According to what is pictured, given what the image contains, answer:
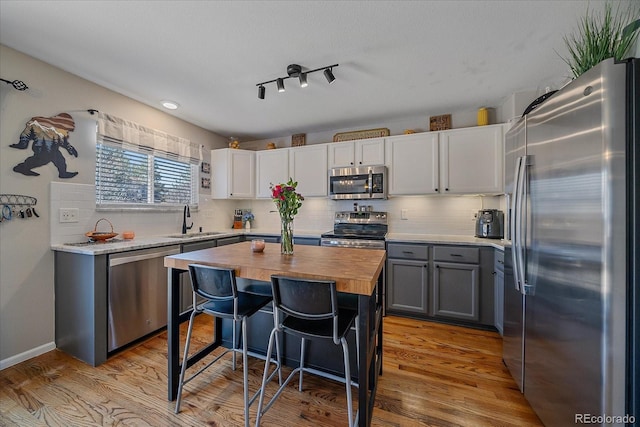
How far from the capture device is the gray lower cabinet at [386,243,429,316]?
9.49ft

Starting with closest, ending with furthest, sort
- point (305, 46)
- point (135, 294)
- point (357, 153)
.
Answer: point (305, 46)
point (135, 294)
point (357, 153)

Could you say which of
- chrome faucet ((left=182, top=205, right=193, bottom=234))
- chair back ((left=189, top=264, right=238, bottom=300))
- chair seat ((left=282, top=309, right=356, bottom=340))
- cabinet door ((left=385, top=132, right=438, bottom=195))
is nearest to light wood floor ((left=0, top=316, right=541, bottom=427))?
chair seat ((left=282, top=309, right=356, bottom=340))

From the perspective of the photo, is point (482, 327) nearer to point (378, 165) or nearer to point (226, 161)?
point (378, 165)

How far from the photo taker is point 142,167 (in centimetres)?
302

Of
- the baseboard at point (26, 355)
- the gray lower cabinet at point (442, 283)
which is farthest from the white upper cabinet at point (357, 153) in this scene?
the baseboard at point (26, 355)

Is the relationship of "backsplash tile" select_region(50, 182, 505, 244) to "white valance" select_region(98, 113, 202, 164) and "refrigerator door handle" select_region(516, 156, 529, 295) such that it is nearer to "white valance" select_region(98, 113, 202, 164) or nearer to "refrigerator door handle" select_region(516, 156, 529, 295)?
"white valance" select_region(98, 113, 202, 164)

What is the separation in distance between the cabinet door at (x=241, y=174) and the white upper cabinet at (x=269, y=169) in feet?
0.32

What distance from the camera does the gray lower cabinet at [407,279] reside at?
2893mm

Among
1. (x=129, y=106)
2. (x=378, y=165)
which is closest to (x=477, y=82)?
(x=378, y=165)

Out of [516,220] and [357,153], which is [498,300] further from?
[357,153]

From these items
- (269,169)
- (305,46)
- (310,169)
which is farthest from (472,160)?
(269,169)

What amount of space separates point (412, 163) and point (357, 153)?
75 cm

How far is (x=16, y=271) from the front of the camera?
6.63 ft

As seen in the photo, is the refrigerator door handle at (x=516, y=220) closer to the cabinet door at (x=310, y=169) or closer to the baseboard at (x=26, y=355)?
the cabinet door at (x=310, y=169)
